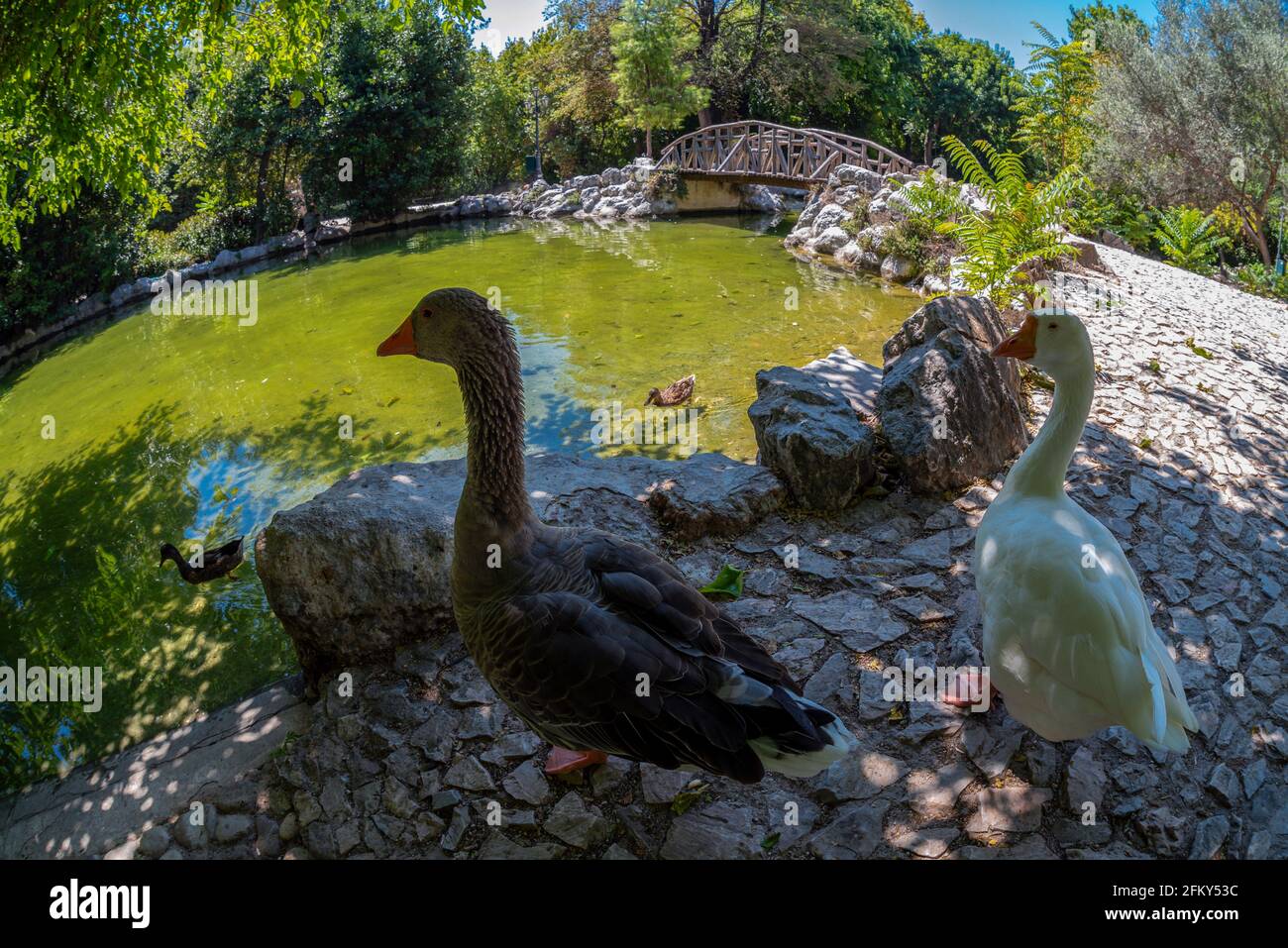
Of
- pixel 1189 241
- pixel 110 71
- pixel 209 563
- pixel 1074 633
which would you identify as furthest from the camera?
pixel 1189 241

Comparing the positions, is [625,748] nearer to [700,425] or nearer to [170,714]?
[170,714]

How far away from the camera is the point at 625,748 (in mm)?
2980

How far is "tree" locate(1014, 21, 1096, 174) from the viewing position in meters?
23.0

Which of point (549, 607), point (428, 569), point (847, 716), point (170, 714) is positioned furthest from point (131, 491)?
point (847, 716)

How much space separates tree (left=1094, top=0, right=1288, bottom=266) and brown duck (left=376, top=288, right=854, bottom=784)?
755 inches

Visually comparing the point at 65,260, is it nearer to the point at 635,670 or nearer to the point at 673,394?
the point at 673,394

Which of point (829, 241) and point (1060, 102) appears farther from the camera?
point (1060, 102)

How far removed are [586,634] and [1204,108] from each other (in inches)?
824

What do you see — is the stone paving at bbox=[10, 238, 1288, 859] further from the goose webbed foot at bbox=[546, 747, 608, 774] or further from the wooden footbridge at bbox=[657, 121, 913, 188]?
the wooden footbridge at bbox=[657, 121, 913, 188]

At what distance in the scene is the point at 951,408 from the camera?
235 inches

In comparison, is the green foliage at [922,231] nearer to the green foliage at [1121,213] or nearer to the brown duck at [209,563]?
the green foliage at [1121,213]

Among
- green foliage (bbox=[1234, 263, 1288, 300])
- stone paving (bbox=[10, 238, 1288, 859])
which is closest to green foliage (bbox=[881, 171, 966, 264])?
green foliage (bbox=[1234, 263, 1288, 300])

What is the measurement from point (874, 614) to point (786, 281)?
471 inches

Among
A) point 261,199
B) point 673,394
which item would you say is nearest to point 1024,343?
point 673,394
